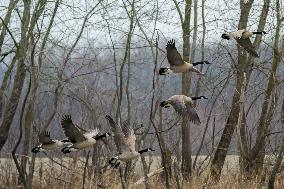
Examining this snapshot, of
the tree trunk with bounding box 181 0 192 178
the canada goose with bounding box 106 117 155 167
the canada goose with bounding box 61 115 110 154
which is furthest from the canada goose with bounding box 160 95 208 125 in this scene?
the tree trunk with bounding box 181 0 192 178

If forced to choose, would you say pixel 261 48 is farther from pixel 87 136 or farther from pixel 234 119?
pixel 87 136

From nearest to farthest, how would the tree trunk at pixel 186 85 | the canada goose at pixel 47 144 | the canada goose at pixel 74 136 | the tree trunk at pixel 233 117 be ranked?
1. the canada goose at pixel 74 136
2. the canada goose at pixel 47 144
3. the tree trunk at pixel 233 117
4. the tree trunk at pixel 186 85

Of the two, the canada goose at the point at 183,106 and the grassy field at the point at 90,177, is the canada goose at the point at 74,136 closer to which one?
the canada goose at the point at 183,106

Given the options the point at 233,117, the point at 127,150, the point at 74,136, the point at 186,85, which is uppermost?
the point at 186,85

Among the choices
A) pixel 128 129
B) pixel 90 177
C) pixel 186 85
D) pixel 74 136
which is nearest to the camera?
A: pixel 74 136

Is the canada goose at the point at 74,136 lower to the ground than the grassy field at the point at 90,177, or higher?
higher

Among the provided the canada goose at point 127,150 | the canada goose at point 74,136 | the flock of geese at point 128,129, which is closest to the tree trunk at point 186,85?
the flock of geese at point 128,129

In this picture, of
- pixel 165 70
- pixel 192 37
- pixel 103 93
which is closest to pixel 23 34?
pixel 103 93

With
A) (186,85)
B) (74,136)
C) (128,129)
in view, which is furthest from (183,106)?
(186,85)

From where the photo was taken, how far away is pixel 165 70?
4.57 metres

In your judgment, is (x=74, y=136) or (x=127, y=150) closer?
(x=74, y=136)

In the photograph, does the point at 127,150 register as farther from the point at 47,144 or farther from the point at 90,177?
the point at 90,177

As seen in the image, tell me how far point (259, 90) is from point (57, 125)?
13.9 feet

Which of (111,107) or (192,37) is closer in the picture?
(192,37)
